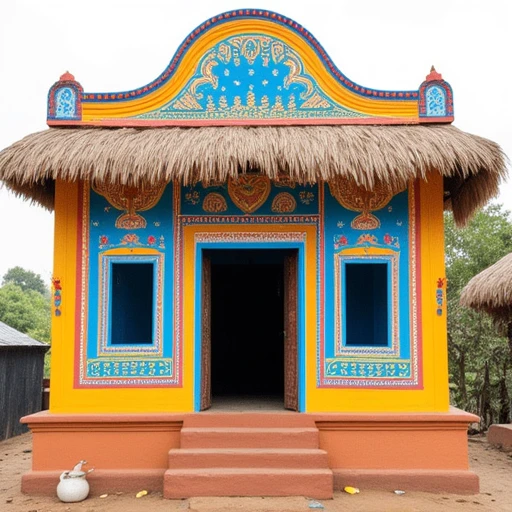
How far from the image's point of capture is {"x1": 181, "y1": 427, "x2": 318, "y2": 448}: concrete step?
5.74 metres

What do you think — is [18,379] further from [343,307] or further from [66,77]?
[343,307]

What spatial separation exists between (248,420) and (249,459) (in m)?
0.48

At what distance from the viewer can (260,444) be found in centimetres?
575

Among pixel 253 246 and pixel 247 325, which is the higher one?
pixel 253 246

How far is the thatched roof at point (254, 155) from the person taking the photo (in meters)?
5.80

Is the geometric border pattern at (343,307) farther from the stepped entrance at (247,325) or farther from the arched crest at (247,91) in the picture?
the stepped entrance at (247,325)

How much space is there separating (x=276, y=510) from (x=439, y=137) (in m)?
3.78

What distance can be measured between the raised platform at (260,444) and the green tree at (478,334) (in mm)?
5254

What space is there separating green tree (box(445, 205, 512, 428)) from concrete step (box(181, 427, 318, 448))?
19.8ft

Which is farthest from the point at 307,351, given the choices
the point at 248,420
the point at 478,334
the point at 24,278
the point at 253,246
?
the point at 24,278

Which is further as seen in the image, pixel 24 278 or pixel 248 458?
pixel 24 278

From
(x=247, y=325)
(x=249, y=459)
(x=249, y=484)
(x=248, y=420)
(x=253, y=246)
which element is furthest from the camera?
(x=247, y=325)

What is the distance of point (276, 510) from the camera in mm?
4965

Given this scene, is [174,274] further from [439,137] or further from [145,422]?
[439,137]
